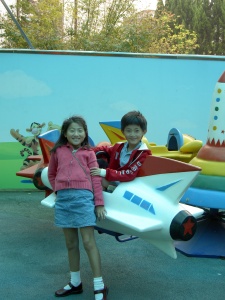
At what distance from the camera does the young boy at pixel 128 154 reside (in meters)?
3.04

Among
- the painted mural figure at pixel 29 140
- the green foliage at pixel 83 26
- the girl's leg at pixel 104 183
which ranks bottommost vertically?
the painted mural figure at pixel 29 140

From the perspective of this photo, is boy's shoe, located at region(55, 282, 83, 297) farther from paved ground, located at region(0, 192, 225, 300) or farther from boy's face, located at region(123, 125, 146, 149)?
boy's face, located at region(123, 125, 146, 149)

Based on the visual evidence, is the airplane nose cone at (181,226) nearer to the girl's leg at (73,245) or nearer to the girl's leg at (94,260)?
the girl's leg at (94,260)

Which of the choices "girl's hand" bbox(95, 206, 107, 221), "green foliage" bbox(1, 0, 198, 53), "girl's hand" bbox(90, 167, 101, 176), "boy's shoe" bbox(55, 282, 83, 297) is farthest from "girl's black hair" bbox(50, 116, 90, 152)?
"green foliage" bbox(1, 0, 198, 53)

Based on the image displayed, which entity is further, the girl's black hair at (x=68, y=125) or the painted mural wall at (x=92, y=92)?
the painted mural wall at (x=92, y=92)

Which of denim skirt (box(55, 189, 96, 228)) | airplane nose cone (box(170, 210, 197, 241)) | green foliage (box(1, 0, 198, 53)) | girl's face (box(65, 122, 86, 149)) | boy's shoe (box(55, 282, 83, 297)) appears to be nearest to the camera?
airplane nose cone (box(170, 210, 197, 241))

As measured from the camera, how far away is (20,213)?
545 cm

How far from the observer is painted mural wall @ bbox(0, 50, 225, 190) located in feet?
21.4

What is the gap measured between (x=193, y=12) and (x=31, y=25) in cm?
1219

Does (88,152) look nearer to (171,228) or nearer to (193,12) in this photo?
(171,228)

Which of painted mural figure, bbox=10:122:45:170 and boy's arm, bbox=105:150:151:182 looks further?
painted mural figure, bbox=10:122:45:170

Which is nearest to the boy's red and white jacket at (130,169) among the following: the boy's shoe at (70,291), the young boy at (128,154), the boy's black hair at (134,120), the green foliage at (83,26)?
the young boy at (128,154)

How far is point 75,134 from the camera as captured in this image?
10.1ft

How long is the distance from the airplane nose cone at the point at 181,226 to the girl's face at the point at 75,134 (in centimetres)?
81
